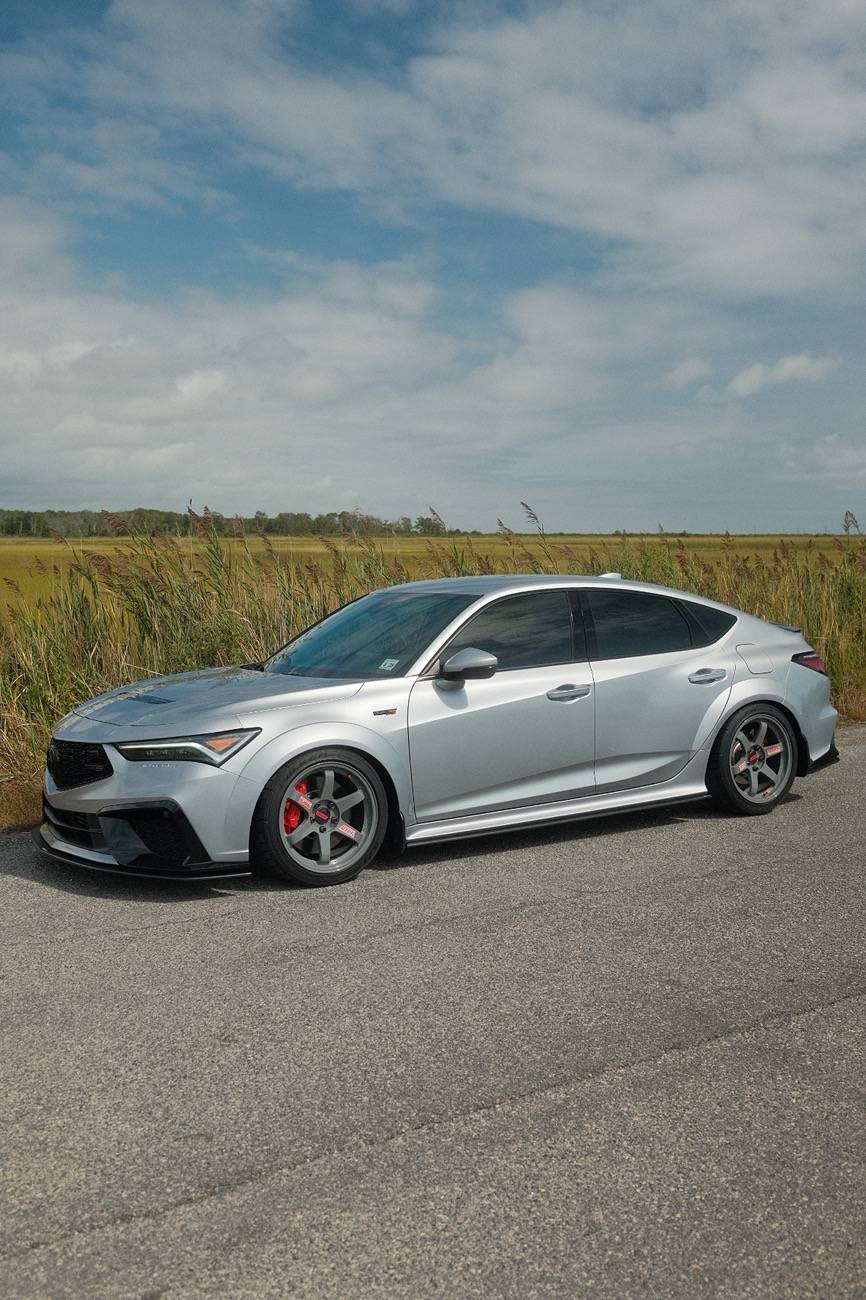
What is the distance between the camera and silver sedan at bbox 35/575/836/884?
5.73 metres

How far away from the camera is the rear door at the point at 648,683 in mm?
6848

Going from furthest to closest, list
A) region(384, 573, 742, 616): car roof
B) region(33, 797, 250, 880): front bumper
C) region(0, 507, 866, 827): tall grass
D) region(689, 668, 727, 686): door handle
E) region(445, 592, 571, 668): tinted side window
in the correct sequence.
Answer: region(0, 507, 866, 827): tall grass → region(689, 668, 727, 686): door handle → region(384, 573, 742, 616): car roof → region(445, 592, 571, 668): tinted side window → region(33, 797, 250, 880): front bumper

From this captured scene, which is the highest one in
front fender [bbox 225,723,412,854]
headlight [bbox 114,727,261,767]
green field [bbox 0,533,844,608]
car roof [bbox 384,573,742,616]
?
green field [bbox 0,533,844,608]

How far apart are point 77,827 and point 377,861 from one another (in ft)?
→ 5.11

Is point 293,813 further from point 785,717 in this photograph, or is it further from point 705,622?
point 785,717

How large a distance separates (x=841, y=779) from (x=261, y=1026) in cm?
567

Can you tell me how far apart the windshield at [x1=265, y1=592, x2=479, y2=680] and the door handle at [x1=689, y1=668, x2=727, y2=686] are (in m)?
1.44

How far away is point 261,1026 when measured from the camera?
4098 mm

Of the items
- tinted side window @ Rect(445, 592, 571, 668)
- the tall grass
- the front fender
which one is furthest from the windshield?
the tall grass

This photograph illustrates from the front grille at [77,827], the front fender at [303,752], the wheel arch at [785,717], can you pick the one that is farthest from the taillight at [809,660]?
the front grille at [77,827]

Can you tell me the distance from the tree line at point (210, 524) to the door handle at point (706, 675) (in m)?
5.01

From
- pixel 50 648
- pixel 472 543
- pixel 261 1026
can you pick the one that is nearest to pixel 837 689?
pixel 472 543

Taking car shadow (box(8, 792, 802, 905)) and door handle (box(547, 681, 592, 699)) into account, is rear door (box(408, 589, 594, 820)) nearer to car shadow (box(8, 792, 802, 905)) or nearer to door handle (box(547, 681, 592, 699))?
door handle (box(547, 681, 592, 699))

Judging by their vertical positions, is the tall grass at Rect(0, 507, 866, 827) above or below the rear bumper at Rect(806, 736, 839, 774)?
above
